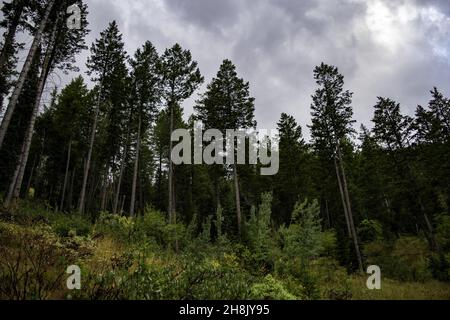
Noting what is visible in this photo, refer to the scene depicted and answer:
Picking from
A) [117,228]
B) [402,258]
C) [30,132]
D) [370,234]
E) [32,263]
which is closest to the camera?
[32,263]

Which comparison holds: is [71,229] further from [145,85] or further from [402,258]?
[402,258]

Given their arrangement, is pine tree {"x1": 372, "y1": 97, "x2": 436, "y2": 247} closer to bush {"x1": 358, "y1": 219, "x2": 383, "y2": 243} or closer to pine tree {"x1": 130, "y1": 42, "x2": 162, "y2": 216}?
bush {"x1": 358, "y1": 219, "x2": 383, "y2": 243}

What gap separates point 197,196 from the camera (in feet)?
120

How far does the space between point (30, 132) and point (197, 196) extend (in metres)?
23.9

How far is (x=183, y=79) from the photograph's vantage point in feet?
80.3

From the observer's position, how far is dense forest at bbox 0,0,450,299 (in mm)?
6555

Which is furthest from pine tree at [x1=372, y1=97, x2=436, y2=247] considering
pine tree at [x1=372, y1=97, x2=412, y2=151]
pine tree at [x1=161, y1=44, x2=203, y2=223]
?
pine tree at [x1=161, y1=44, x2=203, y2=223]

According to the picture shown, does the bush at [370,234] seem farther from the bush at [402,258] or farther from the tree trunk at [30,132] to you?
the tree trunk at [30,132]

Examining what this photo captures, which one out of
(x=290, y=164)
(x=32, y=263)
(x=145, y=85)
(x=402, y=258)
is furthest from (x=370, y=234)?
(x=32, y=263)

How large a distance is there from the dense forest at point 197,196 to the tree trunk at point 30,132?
0.09 meters

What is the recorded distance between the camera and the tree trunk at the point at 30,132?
13680 millimetres

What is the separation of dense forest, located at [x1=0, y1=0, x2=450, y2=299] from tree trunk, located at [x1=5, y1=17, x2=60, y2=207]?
9 centimetres

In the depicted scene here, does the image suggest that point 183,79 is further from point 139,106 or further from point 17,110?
point 17,110
